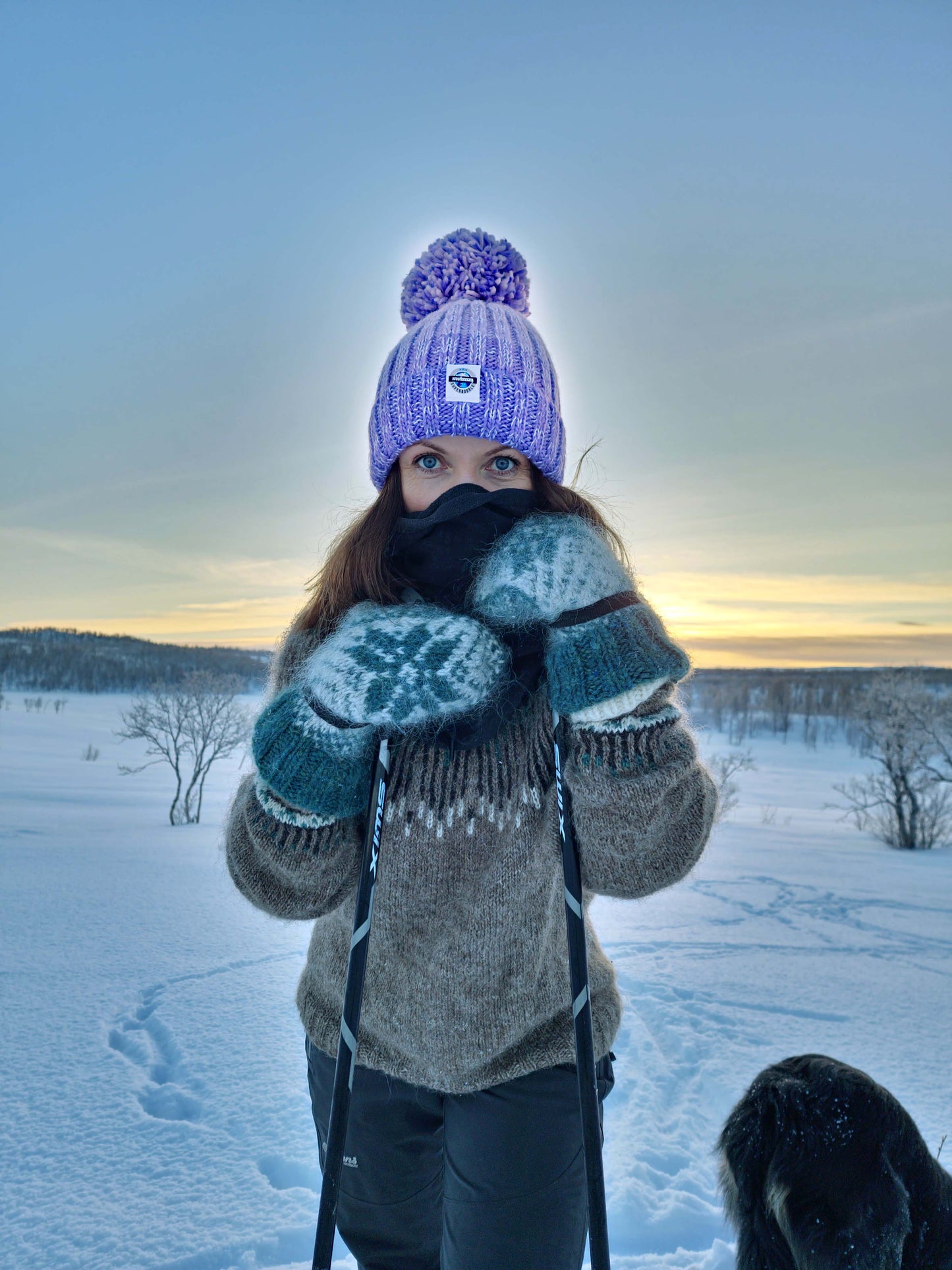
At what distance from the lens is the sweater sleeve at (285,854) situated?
1294 millimetres

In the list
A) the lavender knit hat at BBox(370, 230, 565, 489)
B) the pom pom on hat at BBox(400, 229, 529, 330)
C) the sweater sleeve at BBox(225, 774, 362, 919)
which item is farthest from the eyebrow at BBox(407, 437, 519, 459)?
the sweater sleeve at BBox(225, 774, 362, 919)

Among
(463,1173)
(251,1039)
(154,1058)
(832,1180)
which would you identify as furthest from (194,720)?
(832,1180)

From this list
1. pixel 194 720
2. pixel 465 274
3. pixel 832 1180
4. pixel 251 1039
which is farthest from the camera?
pixel 194 720

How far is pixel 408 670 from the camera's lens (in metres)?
1.21

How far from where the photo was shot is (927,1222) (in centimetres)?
100

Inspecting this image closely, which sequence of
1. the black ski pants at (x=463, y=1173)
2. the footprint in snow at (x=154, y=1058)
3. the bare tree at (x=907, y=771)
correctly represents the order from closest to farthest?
the black ski pants at (x=463, y=1173) → the footprint in snow at (x=154, y=1058) → the bare tree at (x=907, y=771)

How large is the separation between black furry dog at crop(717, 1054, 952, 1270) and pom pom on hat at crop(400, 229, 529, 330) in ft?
5.82

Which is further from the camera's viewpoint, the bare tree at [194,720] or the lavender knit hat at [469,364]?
the bare tree at [194,720]

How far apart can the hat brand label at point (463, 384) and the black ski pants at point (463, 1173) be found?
4.63ft

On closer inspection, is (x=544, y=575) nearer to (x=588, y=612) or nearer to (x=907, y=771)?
(x=588, y=612)

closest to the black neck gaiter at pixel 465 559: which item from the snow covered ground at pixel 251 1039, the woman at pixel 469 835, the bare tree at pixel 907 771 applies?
the woman at pixel 469 835

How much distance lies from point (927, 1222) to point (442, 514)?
4.49 feet

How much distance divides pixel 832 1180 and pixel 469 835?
0.73 metres

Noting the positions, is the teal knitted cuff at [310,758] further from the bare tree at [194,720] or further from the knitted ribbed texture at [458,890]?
the bare tree at [194,720]
